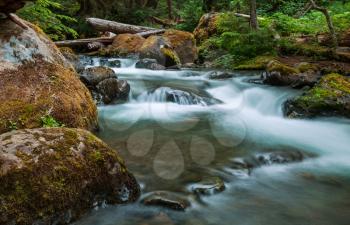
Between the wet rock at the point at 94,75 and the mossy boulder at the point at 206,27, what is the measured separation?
9762 millimetres

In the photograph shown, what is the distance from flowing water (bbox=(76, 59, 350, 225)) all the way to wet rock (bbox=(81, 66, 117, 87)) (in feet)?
2.28

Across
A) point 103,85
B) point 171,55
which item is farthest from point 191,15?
point 103,85

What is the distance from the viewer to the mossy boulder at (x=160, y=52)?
1424 cm

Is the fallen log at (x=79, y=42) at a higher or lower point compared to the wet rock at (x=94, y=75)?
higher

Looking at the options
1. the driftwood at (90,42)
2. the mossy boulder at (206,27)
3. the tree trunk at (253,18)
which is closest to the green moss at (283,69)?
the tree trunk at (253,18)

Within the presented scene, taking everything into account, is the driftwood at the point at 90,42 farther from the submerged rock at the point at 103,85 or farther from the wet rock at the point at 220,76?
the submerged rock at the point at 103,85

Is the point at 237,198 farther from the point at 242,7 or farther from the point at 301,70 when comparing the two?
the point at 242,7

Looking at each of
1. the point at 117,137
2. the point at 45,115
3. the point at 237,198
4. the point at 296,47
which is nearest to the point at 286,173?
the point at 237,198

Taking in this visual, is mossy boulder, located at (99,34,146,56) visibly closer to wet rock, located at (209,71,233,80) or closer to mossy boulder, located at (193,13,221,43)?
mossy boulder, located at (193,13,221,43)

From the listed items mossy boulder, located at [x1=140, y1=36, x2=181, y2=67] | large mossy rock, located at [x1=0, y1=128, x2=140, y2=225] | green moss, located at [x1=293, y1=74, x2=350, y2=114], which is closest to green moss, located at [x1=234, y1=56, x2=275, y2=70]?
mossy boulder, located at [x1=140, y1=36, x2=181, y2=67]

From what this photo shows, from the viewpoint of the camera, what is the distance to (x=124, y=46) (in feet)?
50.7

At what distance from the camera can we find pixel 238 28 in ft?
45.2

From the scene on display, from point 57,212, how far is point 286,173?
10.3 ft

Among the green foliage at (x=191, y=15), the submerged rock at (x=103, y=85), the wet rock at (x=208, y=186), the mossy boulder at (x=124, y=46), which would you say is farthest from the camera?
the green foliage at (x=191, y=15)
